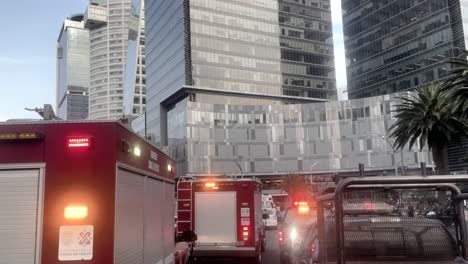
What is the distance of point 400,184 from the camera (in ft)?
13.5

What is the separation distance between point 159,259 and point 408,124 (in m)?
37.3

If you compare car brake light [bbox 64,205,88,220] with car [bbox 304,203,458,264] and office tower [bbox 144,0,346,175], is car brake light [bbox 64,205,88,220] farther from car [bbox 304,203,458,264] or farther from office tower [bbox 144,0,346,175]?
office tower [bbox 144,0,346,175]

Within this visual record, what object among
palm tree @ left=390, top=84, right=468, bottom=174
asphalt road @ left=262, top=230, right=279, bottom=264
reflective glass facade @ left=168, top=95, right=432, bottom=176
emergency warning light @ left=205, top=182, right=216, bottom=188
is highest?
reflective glass facade @ left=168, top=95, right=432, bottom=176

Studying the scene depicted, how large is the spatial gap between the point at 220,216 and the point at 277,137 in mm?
101255

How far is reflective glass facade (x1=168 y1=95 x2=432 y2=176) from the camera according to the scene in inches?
4250

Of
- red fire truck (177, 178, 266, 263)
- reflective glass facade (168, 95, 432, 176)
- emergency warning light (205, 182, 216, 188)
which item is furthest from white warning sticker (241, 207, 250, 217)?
reflective glass facade (168, 95, 432, 176)

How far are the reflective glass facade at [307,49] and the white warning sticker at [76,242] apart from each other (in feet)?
430

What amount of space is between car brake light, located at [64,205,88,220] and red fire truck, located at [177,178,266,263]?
9531 mm

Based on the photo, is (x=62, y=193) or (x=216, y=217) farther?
(x=216, y=217)

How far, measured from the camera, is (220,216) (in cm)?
1406

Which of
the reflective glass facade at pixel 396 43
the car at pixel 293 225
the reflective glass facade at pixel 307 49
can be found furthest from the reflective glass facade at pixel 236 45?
the car at pixel 293 225

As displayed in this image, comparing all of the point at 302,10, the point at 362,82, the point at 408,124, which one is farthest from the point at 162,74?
the point at 408,124

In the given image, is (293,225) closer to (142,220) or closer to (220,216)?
(220,216)

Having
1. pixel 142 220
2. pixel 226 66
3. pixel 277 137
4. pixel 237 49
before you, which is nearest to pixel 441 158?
Answer: pixel 142 220
